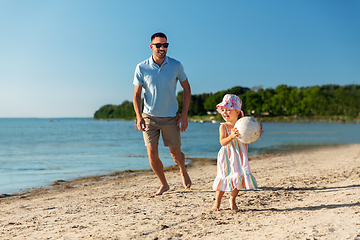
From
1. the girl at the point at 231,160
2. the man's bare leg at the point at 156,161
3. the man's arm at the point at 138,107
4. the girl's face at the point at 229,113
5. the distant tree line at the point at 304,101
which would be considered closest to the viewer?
the girl at the point at 231,160

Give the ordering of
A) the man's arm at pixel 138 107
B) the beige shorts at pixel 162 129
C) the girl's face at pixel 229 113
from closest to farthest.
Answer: the girl's face at pixel 229 113 → the man's arm at pixel 138 107 → the beige shorts at pixel 162 129

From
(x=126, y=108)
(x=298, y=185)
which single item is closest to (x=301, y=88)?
(x=126, y=108)

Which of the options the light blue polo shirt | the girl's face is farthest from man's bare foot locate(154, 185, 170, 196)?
the girl's face

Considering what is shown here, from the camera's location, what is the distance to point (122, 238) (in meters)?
2.65

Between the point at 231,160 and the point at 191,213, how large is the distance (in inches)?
30.2

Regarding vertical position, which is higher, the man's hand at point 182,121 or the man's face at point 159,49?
the man's face at point 159,49

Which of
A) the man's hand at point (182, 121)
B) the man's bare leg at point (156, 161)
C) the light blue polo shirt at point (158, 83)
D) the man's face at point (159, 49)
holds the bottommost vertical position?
the man's bare leg at point (156, 161)

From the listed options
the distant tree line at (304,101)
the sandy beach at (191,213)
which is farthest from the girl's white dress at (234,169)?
the distant tree line at (304,101)

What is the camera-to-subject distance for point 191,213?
3.38 metres

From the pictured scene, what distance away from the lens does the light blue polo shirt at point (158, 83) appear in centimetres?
425

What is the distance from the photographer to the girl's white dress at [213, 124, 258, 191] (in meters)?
3.17

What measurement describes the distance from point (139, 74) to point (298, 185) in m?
3.09

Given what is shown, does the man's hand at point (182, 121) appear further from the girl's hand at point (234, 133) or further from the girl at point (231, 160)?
the girl's hand at point (234, 133)

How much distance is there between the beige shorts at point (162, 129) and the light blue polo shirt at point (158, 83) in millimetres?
79
